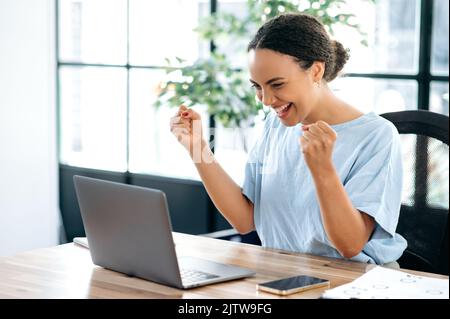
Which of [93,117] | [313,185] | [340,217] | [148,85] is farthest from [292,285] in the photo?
[93,117]

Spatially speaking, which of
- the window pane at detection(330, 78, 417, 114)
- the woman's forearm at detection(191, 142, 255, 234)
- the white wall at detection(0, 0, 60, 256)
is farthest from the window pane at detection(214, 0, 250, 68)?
the woman's forearm at detection(191, 142, 255, 234)

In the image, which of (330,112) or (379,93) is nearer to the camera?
(330,112)

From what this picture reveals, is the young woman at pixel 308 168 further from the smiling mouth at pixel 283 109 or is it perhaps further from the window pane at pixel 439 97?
the window pane at pixel 439 97

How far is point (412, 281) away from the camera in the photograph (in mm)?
1729

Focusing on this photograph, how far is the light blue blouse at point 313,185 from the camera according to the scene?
81.4 inches

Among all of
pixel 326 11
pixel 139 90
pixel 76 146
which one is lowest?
pixel 76 146

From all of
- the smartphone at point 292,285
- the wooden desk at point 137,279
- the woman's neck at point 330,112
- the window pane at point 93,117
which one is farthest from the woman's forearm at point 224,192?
the window pane at point 93,117

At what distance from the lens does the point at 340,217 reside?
6.45ft

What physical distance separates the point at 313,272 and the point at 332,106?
546mm

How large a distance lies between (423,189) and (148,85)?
252 centimetres

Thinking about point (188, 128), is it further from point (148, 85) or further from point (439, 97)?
point (148, 85)

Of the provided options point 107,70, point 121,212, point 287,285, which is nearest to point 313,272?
point 287,285

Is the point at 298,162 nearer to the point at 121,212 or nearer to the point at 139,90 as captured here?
the point at 121,212
